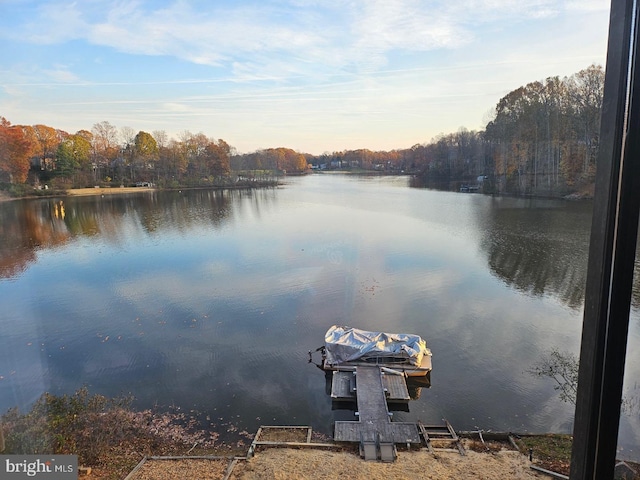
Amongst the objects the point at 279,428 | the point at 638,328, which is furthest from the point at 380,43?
the point at 279,428

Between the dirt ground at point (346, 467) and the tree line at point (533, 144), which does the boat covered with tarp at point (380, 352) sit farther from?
the tree line at point (533, 144)

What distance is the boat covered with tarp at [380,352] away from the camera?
15.5 ft

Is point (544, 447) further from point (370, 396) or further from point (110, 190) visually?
point (110, 190)

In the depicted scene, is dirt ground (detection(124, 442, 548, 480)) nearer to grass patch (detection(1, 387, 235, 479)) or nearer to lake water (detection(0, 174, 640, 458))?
grass patch (detection(1, 387, 235, 479))

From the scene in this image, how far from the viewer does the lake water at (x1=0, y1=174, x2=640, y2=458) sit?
→ 128 inches

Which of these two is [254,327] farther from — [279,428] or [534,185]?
[534,185]

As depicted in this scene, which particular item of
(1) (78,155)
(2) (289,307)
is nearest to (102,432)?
(1) (78,155)

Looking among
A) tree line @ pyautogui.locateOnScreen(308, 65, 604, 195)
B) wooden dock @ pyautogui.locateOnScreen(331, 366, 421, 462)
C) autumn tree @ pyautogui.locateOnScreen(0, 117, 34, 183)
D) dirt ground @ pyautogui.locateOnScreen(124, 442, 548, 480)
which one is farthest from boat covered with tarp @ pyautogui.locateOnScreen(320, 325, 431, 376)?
autumn tree @ pyautogui.locateOnScreen(0, 117, 34, 183)

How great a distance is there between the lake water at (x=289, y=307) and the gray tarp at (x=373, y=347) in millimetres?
335

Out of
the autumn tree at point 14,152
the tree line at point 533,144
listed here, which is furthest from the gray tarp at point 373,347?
the autumn tree at point 14,152

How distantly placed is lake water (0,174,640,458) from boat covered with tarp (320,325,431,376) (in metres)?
0.26

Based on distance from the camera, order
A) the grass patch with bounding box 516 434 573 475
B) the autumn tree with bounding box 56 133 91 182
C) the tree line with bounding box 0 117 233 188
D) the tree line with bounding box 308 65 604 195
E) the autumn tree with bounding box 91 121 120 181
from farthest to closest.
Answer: the autumn tree with bounding box 91 121 120 181 < the autumn tree with bounding box 56 133 91 182 < the grass patch with bounding box 516 434 573 475 < the tree line with bounding box 0 117 233 188 < the tree line with bounding box 308 65 604 195

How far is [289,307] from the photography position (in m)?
6.57

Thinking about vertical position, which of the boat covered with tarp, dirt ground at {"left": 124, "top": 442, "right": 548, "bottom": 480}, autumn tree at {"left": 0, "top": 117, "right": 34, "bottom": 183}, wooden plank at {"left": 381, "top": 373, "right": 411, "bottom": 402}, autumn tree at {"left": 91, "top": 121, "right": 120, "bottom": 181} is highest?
autumn tree at {"left": 91, "top": 121, "right": 120, "bottom": 181}
